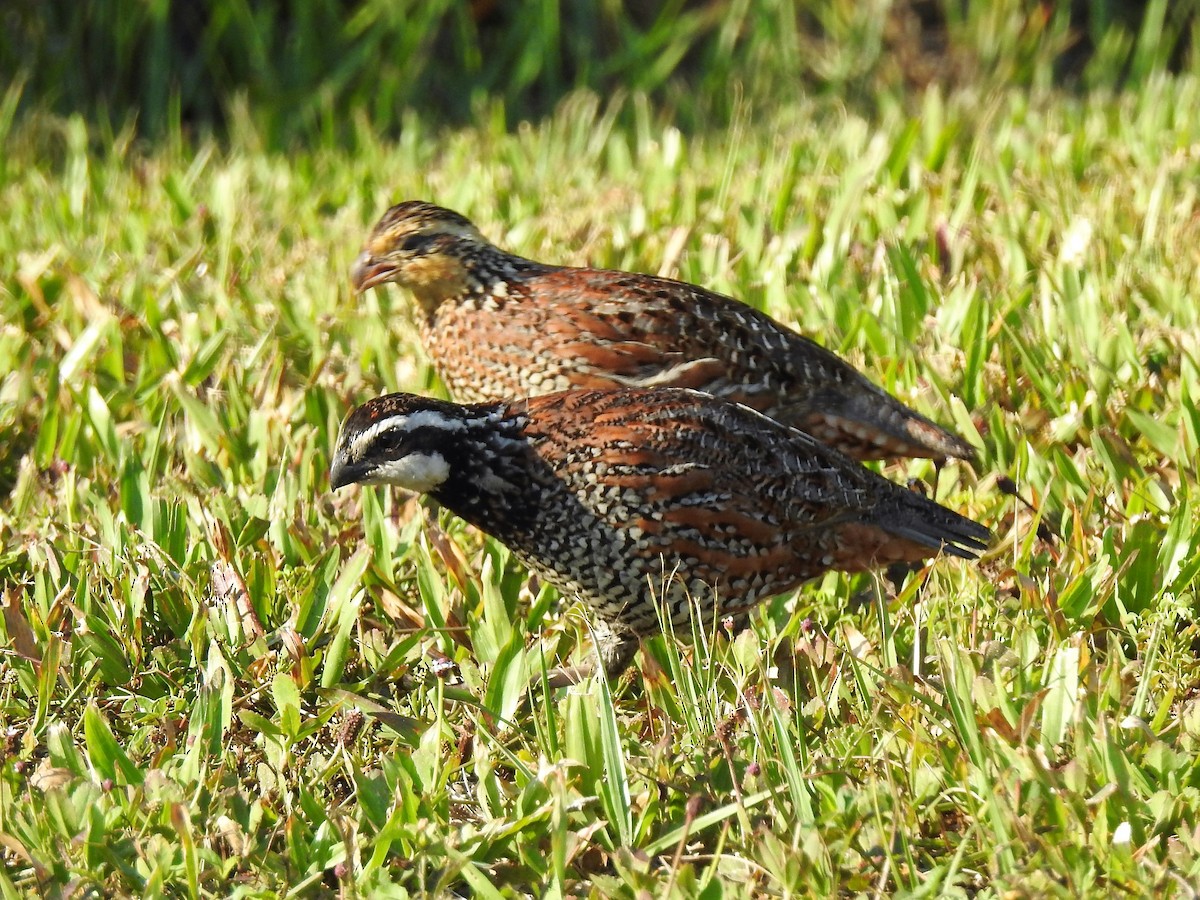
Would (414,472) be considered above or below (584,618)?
above

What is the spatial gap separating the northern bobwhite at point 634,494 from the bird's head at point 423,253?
3.76ft

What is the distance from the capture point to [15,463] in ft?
16.1

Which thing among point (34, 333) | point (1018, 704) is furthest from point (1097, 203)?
point (34, 333)

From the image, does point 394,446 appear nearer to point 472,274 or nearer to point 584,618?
point 584,618

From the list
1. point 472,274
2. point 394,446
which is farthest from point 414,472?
point 472,274

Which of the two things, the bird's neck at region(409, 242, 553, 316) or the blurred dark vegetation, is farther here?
the blurred dark vegetation

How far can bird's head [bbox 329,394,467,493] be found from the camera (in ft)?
12.1

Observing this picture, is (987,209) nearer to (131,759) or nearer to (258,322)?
(258,322)

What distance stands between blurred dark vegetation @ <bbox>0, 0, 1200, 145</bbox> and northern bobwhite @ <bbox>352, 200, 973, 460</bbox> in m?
3.95

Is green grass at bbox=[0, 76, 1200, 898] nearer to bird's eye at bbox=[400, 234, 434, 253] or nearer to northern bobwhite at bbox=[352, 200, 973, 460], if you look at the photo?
northern bobwhite at bbox=[352, 200, 973, 460]

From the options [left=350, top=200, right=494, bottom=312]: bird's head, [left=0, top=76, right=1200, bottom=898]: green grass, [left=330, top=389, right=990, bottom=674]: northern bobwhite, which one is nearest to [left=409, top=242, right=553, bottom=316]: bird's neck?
[left=350, top=200, right=494, bottom=312]: bird's head

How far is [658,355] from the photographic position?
4492 mm

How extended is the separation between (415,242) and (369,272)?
7.1 inches

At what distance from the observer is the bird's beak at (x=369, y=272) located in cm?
504
